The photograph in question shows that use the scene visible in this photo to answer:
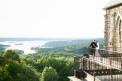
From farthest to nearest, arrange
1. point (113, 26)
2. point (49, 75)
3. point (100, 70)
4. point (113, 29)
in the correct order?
1. point (49, 75)
2. point (113, 29)
3. point (113, 26)
4. point (100, 70)

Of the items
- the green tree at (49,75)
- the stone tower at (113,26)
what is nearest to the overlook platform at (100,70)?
the stone tower at (113,26)

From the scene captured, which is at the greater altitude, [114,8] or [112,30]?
[114,8]

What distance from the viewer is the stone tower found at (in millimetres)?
37000

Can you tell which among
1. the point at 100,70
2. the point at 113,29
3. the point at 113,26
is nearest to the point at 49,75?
the point at 113,29

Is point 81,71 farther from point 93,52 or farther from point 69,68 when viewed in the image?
point 69,68

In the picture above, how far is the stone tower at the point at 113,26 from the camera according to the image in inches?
1457

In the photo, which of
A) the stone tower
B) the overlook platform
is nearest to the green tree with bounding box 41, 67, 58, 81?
the stone tower

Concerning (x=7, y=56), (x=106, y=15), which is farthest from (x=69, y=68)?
(x=106, y=15)

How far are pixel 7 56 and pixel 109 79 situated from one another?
1176 inches

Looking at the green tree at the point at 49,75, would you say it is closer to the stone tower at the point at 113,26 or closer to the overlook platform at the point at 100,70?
the stone tower at the point at 113,26

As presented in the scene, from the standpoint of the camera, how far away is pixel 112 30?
3919 cm

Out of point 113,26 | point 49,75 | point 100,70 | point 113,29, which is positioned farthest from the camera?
point 49,75

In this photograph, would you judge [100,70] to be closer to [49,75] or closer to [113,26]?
[113,26]

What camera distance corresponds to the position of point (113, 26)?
38.7 m
